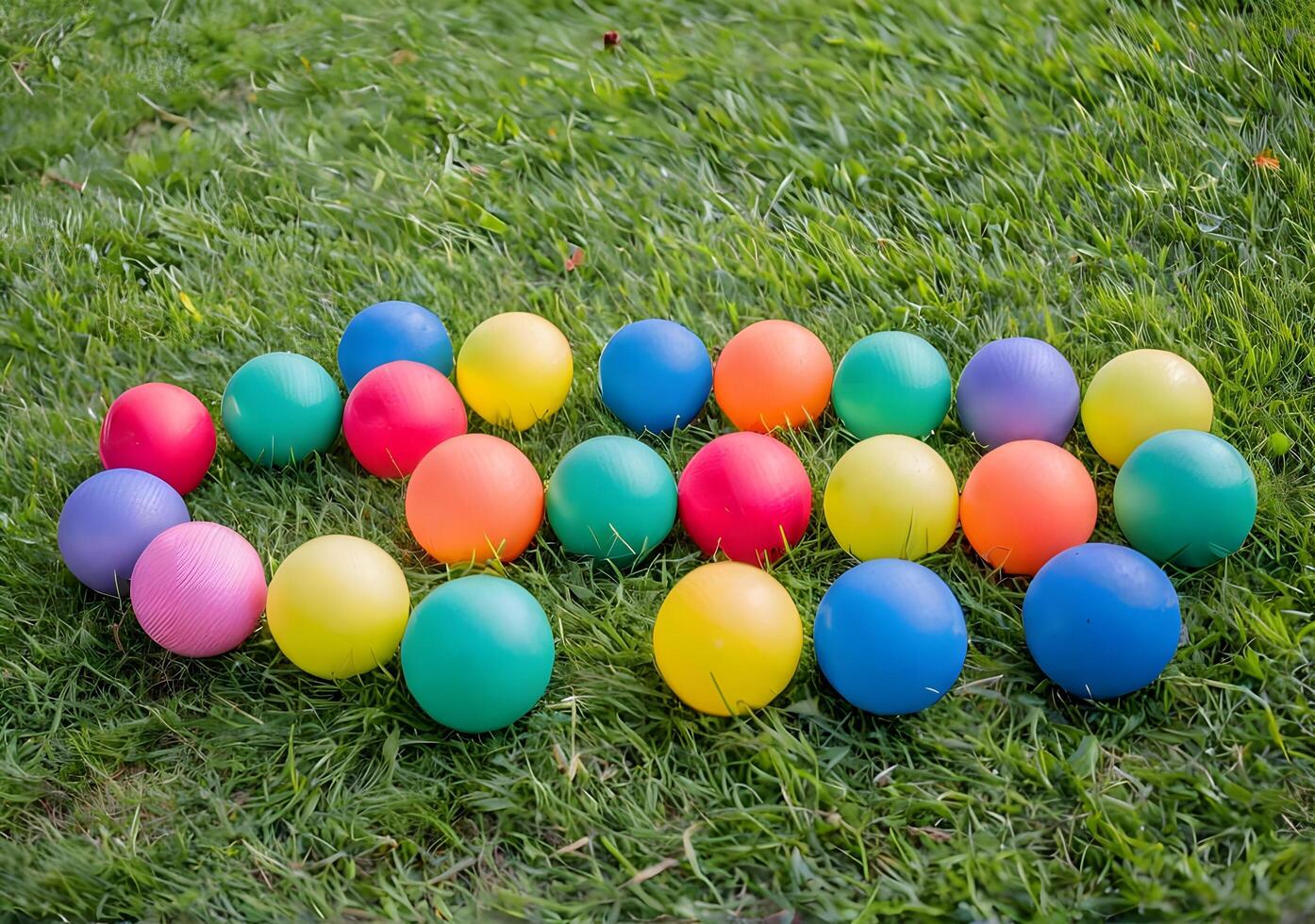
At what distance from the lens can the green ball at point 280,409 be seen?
274cm

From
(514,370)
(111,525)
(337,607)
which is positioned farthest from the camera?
(514,370)

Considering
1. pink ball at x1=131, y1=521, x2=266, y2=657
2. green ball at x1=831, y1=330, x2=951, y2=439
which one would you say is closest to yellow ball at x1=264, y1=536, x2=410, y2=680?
pink ball at x1=131, y1=521, x2=266, y2=657

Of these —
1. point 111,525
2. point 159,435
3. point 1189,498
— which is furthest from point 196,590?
point 1189,498

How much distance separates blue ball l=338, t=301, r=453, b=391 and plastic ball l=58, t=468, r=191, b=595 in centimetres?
60

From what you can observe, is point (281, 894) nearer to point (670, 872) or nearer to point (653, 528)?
point (670, 872)

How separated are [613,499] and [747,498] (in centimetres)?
28

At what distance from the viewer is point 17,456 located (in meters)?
2.92

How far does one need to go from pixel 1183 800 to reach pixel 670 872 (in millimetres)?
904

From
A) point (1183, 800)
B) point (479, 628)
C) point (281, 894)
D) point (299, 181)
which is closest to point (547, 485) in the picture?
point (479, 628)

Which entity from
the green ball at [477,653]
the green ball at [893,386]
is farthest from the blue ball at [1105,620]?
the green ball at [477,653]

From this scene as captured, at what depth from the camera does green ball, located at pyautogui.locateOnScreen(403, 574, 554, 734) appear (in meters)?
2.09

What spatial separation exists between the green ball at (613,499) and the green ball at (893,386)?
0.53 meters

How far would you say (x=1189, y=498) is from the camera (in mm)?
2326

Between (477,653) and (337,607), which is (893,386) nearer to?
(477,653)
